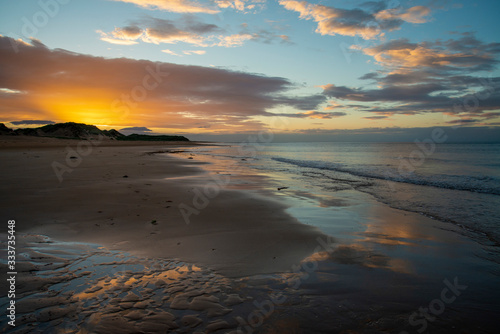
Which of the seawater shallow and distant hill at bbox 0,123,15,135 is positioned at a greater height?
distant hill at bbox 0,123,15,135

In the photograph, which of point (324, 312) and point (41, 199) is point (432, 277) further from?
point (41, 199)

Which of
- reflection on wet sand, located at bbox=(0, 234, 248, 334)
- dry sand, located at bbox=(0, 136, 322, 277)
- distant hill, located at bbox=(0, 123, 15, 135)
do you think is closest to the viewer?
reflection on wet sand, located at bbox=(0, 234, 248, 334)

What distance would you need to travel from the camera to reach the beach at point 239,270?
2.79 m

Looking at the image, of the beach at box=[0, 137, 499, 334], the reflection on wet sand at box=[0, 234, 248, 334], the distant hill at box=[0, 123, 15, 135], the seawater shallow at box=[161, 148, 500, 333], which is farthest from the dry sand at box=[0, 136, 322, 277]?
the distant hill at box=[0, 123, 15, 135]

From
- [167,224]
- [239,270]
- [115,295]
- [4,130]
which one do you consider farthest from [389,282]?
[4,130]

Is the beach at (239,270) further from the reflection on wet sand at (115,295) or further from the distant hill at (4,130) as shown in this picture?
the distant hill at (4,130)

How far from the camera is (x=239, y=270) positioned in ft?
12.9

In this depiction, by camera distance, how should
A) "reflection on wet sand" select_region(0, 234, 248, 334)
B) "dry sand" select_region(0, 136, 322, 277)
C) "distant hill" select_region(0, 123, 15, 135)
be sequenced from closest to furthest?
"reflection on wet sand" select_region(0, 234, 248, 334), "dry sand" select_region(0, 136, 322, 277), "distant hill" select_region(0, 123, 15, 135)

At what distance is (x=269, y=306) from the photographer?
306cm

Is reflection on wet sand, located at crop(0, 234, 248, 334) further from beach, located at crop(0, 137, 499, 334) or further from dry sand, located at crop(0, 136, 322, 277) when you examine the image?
dry sand, located at crop(0, 136, 322, 277)

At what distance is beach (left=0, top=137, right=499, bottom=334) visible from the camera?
2.79 metres

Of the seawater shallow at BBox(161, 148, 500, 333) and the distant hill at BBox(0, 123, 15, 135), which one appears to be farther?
the distant hill at BBox(0, 123, 15, 135)

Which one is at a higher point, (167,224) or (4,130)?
(4,130)

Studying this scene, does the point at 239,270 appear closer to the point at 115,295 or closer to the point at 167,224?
the point at 115,295
